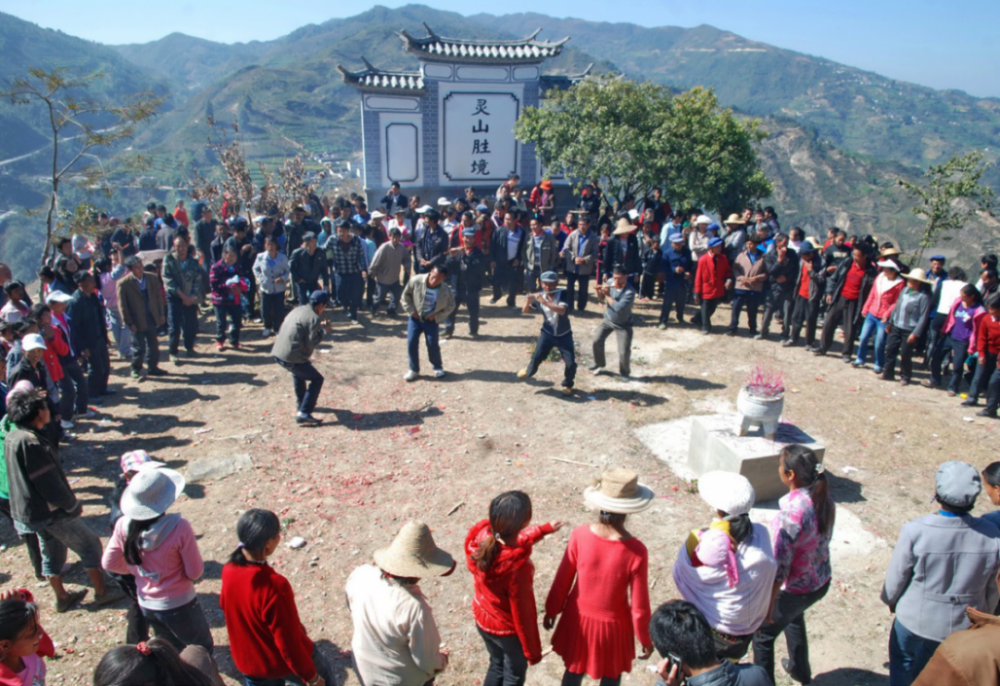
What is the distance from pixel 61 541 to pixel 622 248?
9.26 metres

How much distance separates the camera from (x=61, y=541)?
15.7ft

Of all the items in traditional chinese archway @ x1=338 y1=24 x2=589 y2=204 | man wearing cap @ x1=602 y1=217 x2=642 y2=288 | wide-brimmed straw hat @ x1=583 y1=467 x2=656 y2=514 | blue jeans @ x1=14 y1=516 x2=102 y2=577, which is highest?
traditional chinese archway @ x1=338 y1=24 x2=589 y2=204

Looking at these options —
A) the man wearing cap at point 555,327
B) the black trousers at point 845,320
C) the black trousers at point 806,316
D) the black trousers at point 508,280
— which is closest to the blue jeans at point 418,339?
the man wearing cap at point 555,327

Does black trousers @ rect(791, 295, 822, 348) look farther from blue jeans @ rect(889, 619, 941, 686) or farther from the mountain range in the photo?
the mountain range

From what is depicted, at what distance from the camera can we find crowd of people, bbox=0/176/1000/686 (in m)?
3.13

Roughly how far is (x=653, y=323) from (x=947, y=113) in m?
122

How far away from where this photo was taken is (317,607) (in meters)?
4.99

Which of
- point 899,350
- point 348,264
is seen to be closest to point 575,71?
point 348,264

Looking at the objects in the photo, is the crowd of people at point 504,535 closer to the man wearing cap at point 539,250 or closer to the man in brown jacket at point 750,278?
the man in brown jacket at point 750,278

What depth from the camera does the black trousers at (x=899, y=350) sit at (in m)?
9.03

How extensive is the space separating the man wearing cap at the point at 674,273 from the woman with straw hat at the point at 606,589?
8.39 metres

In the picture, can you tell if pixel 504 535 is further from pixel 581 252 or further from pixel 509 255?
pixel 509 255

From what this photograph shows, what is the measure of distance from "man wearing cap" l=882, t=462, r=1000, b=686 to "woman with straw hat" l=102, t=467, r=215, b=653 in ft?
12.7

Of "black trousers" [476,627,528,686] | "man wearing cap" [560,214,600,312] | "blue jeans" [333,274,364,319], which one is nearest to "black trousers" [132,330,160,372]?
"blue jeans" [333,274,364,319]
